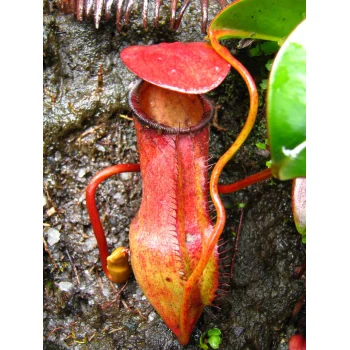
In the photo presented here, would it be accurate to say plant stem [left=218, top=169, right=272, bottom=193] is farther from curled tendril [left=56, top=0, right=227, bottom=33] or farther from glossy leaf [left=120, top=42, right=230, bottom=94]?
curled tendril [left=56, top=0, right=227, bottom=33]

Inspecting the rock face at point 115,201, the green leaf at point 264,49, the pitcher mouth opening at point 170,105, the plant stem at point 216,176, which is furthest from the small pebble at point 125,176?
the green leaf at point 264,49

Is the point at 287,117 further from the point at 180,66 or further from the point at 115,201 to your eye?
the point at 115,201

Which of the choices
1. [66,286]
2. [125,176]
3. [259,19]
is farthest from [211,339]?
[259,19]

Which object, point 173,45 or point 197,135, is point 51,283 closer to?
point 197,135

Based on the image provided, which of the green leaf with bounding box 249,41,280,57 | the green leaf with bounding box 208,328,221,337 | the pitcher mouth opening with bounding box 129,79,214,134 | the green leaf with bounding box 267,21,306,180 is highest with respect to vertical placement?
the green leaf with bounding box 267,21,306,180

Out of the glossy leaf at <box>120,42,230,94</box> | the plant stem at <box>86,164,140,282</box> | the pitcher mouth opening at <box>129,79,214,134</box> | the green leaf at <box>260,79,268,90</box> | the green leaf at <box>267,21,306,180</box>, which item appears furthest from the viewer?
the green leaf at <box>260,79,268,90</box>

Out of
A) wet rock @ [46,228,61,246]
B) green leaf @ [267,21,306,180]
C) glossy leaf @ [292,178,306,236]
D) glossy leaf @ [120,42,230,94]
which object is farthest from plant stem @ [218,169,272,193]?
wet rock @ [46,228,61,246]
